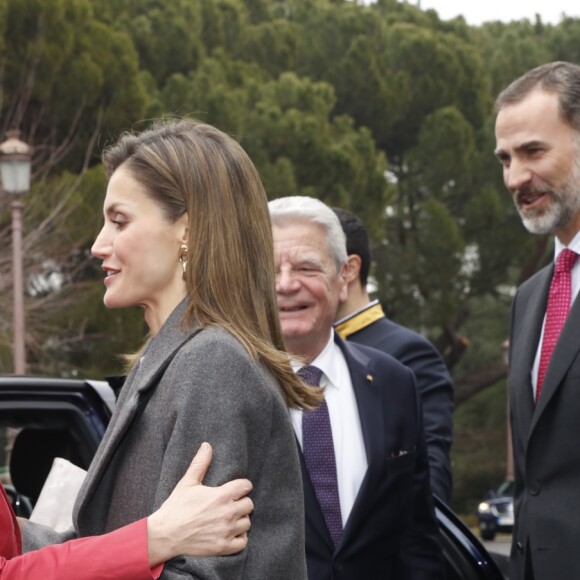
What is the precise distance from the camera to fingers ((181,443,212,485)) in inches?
81.7

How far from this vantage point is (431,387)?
4.26 meters

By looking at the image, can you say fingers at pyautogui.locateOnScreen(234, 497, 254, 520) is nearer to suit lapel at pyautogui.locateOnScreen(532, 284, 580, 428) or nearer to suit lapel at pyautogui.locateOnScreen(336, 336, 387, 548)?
suit lapel at pyautogui.locateOnScreen(336, 336, 387, 548)

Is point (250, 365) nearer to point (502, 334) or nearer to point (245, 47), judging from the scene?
point (245, 47)

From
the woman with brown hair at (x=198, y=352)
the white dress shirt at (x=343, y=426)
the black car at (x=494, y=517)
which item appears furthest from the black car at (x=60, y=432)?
the black car at (x=494, y=517)

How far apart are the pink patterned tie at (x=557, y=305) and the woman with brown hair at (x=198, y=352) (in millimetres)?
1244

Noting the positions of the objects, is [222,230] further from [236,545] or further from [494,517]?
[494,517]

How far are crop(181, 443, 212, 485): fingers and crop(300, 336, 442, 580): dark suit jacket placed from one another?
1.18 m

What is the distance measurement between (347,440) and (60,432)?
0.77m

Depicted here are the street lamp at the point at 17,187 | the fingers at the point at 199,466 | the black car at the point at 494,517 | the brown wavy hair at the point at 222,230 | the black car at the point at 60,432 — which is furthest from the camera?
the black car at the point at 494,517

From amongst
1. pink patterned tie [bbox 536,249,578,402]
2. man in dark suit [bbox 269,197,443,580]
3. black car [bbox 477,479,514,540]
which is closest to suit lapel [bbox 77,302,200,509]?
man in dark suit [bbox 269,197,443,580]

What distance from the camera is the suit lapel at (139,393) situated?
2.17m

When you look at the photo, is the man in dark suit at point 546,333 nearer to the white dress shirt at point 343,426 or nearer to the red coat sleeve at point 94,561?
the white dress shirt at point 343,426

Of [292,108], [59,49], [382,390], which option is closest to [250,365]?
[382,390]

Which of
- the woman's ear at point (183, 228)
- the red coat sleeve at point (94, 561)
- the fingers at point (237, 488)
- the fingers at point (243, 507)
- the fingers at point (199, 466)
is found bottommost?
the red coat sleeve at point (94, 561)
